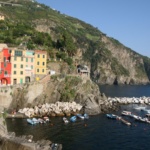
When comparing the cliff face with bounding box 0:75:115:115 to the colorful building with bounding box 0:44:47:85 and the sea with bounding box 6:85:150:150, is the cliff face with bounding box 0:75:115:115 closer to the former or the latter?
the colorful building with bounding box 0:44:47:85

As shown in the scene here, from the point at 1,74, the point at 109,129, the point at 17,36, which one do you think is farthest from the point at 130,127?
the point at 17,36

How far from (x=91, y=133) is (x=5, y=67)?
3341 cm

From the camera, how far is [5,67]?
8106 centimetres

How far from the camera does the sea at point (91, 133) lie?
56094 millimetres

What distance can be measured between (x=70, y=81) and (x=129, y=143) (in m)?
36.3

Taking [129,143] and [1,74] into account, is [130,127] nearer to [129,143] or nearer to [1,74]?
[129,143]

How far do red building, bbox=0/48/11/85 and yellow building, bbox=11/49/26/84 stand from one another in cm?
116

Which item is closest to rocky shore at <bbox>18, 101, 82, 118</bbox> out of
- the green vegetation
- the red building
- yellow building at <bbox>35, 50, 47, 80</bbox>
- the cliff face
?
the cliff face

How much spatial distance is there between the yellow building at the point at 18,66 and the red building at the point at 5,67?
116 centimetres

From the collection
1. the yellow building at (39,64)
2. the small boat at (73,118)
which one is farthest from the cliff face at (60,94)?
the small boat at (73,118)

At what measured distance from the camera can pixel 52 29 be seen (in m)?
174

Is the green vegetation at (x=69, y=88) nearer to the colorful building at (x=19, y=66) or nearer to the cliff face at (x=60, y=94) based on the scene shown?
the cliff face at (x=60, y=94)

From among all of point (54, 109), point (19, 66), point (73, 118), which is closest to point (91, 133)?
point (73, 118)

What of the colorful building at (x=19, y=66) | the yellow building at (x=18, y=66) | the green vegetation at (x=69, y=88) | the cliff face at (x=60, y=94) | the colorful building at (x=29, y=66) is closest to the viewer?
the cliff face at (x=60, y=94)
